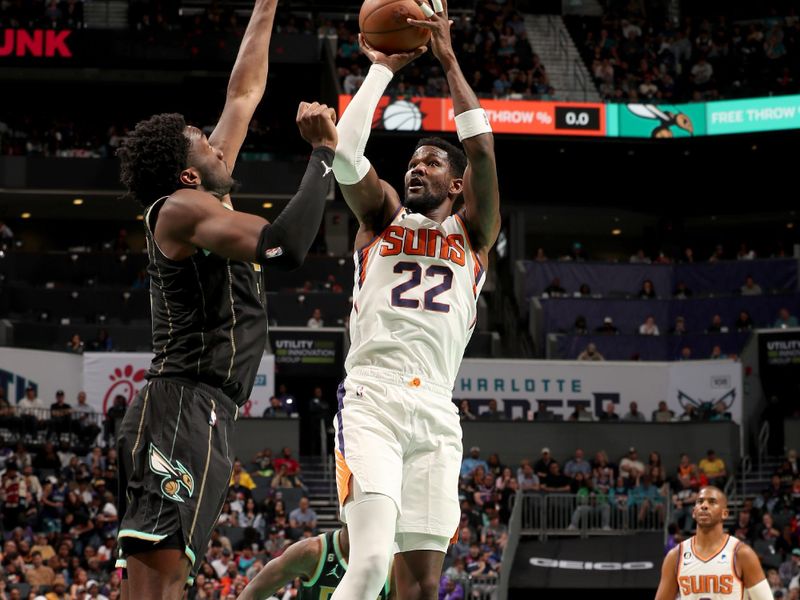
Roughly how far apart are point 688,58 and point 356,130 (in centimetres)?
3532

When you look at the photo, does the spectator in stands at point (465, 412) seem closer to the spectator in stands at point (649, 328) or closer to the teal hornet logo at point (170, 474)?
the spectator in stands at point (649, 328)

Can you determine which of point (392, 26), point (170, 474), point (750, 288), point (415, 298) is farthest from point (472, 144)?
point (750, 288)

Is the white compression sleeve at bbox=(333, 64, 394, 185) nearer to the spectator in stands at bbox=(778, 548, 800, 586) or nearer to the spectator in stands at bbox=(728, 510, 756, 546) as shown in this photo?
the spectator in stands at bbox=(778, 548, 800, 586)

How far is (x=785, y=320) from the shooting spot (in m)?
33.9

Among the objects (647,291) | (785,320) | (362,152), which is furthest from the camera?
(647,291)

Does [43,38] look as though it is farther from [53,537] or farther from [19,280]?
[53,537]

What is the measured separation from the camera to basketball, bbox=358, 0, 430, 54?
7.25 metres

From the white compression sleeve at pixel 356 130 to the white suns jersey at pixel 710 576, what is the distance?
577 cm

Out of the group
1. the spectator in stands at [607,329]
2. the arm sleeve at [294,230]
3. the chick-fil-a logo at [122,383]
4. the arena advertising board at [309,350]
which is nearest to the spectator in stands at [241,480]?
the chick-fil-a logo at [122,383]

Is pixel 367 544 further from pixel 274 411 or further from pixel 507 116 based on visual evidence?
pixel 507 116

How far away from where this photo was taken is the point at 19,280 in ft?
113

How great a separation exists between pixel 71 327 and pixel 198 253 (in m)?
27.4

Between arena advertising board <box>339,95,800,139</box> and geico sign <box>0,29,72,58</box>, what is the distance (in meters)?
9.75

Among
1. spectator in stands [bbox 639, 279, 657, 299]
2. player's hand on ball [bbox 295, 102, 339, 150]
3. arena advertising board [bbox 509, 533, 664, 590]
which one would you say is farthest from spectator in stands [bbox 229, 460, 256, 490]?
player's hand on ball [bbox 295, 102, 339, 150]
